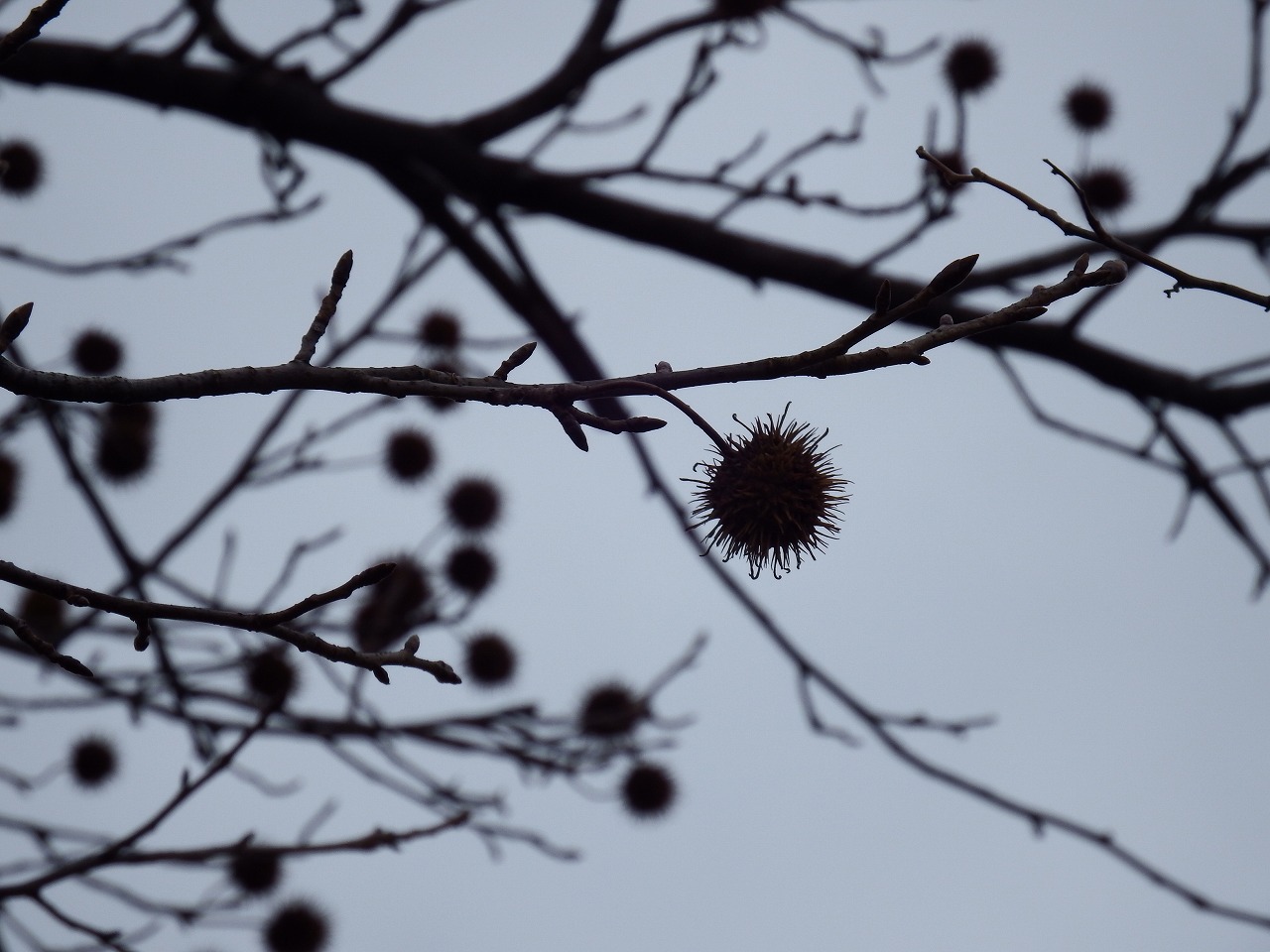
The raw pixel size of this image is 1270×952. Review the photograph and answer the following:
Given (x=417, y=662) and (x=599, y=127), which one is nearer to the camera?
(x=417, y=662)

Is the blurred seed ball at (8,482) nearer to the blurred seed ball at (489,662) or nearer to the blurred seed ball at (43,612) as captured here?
the blurred seed ball at (43,612)

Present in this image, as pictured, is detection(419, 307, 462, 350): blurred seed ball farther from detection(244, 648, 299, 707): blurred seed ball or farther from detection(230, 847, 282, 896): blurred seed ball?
detection(230, 847, 282, 896): blurred seed ball

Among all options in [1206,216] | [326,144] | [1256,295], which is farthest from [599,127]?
[1256,295]

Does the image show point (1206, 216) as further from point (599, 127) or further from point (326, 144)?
point (326, 144)

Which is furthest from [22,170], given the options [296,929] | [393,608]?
[296,929]

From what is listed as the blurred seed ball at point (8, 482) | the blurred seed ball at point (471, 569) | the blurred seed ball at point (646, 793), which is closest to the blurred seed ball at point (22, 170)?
the blurred seed ball at point (8, 482)

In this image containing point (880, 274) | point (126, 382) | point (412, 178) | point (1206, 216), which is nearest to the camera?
point (126, 382)
